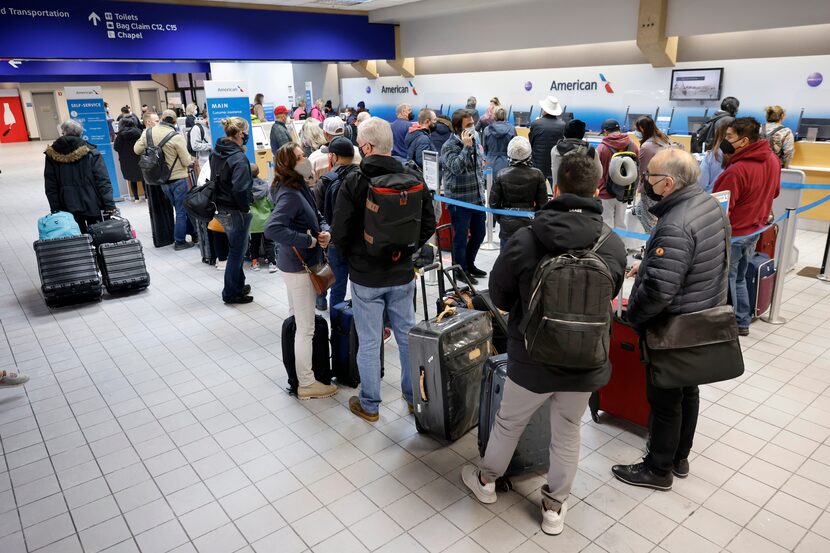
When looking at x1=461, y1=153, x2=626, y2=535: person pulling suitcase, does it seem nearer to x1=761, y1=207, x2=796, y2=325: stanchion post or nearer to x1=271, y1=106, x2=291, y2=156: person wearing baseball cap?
x1=761, y1=207, x2=796, y2=325: stanchion post

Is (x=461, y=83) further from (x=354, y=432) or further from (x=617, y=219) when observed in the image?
(x=354, y=432)

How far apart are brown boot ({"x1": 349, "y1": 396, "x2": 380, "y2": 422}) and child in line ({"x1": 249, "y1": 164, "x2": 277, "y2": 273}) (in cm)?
288

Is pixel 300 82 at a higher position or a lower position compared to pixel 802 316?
higher

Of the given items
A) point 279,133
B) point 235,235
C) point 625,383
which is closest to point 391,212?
point 625,383

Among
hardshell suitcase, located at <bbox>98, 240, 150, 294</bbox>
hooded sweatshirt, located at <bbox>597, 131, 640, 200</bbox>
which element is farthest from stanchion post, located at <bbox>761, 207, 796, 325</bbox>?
hardshell suitcase, located at <bbox>98, 240, 150, 294</bbox>

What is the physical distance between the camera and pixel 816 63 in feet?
27.9

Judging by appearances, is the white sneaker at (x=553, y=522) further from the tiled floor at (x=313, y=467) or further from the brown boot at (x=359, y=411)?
the brown boot at (x=359, y=411)

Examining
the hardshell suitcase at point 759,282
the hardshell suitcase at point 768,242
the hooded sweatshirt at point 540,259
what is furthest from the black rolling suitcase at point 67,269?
the hardshell suitcase at point 768,242

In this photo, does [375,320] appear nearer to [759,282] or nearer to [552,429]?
[552,429]

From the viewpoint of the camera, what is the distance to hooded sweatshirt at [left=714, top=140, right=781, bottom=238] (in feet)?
13.4

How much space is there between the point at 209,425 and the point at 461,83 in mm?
11739

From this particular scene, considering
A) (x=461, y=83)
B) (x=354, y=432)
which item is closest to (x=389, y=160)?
(x=354, y=432)

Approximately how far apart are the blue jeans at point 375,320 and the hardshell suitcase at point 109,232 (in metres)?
3.76

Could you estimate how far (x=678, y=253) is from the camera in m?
2.51
